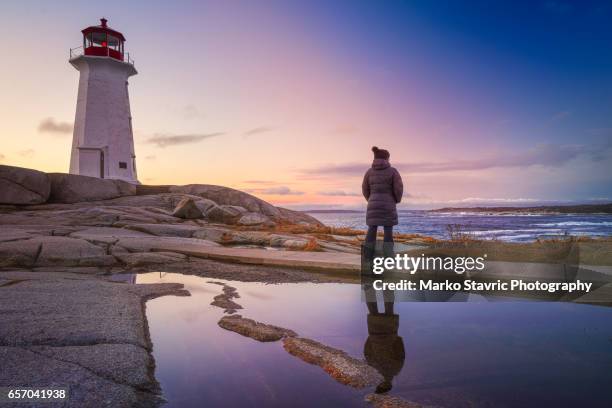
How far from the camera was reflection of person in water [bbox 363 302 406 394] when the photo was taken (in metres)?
2.80

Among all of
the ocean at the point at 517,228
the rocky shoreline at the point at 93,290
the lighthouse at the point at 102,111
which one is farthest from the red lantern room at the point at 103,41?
the ocean at the point at 517,228

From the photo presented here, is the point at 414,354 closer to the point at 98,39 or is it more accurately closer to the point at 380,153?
the point at 380,153

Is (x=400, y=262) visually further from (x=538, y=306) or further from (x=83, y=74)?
(x=83, y=74)

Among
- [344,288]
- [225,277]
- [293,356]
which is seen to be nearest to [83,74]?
[225,277]

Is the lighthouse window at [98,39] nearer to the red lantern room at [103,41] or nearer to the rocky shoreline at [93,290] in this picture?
the red lantern room at [103,41]

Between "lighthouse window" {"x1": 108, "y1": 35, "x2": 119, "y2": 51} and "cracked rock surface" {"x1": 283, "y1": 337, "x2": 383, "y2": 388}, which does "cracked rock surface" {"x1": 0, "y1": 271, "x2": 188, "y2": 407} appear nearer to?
"cracked rock surface" {"x1": 283, "y1": 337, "x2": 383, "y2": 388}

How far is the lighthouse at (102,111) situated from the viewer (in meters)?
25.9

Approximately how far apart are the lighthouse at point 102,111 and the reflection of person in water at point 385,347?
85.3 ft

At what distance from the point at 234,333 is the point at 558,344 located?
9.21 ft

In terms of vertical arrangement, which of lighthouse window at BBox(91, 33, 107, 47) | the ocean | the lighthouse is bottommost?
the ocean

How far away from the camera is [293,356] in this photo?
3.15 meters

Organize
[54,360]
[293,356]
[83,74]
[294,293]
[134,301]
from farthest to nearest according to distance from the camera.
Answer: [83,74], [294,293], [134,301], [293,356], [54,360]

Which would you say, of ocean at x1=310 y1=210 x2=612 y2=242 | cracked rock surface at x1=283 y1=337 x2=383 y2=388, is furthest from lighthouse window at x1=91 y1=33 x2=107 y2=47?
cracked rock surface at x1=283 y1=337 x2=383 y2=388

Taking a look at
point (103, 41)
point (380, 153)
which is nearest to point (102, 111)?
point (103, 41)
